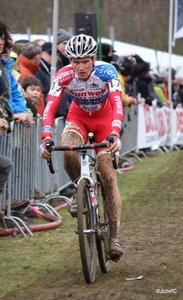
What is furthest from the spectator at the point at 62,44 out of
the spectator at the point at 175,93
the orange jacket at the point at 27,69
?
the spectator at the point at 175,93

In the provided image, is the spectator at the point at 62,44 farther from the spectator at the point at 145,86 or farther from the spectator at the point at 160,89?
the spectator at the point at 160,89

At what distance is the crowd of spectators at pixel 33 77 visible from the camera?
29.0 feet

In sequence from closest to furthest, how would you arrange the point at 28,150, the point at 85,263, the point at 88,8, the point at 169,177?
1. the point at 85,263
2. the point at 28,150
3. the point at 169,177
4. the point at 88,8

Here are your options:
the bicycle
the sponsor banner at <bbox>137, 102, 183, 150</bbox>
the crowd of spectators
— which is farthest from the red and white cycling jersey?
the sponsor banner at <bbox>137, 102, 183, 150</bbox>

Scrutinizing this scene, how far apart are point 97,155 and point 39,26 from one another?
3478 centimetres

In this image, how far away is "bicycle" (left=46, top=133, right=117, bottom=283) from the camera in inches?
251

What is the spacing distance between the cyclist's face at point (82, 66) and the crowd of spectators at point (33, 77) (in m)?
1.15

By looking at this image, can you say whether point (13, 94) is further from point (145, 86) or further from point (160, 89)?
point (160, 89)

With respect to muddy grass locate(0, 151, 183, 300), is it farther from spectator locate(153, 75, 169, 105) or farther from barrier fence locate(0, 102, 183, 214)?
spectator locate(153, 75, 169, 105)

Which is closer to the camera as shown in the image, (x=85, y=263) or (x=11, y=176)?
(x=85, y=263)

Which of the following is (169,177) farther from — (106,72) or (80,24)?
(106,72)

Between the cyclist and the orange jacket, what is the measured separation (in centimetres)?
436

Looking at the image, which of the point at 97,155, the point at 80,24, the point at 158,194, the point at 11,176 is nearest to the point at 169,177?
the point at 158,194

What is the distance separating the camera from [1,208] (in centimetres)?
894
